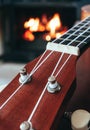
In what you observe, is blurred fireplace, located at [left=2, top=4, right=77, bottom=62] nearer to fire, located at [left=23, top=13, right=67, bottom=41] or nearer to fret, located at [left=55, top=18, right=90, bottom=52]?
fire, located at [left=23, top=13, right=67, bottom=41]

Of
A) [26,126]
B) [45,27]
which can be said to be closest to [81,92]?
[26,126]

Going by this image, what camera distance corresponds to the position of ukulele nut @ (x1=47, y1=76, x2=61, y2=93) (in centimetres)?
49

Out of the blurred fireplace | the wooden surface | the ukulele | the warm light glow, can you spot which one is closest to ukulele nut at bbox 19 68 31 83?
the ukulele

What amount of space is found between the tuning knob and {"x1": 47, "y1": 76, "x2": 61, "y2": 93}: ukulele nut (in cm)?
6

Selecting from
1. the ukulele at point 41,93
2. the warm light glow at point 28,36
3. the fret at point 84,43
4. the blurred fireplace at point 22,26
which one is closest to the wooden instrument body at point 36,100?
the ukulele at point 41,93

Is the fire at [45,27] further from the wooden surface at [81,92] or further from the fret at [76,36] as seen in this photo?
the wooden surface at [81,92]

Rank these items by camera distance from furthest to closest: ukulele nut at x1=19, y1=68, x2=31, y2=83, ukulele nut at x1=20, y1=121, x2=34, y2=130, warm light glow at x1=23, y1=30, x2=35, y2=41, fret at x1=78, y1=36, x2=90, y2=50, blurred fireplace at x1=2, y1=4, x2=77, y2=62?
warm light glow at x1=23, y1=30, x2=35, y2=41
blurred fireplace at x1=2, y1=4, x2=77, y2=62
fret at x1=78, y1=36, x2=90, y2=50
ukulele nut at x1=19, y1=68, x2=31, y2=83
ukulele nut at x1=20, y1=121, x2=34, y2=130

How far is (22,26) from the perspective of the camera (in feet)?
6.10

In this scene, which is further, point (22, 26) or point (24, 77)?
point (22, 26)

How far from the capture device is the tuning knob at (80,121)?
1.66ft

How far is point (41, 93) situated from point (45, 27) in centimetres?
134

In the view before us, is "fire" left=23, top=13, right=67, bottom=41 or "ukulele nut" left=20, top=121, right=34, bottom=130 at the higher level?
"ukulele nut" left=20, top=121, right=34, bottom=130

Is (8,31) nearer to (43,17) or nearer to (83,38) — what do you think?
(43,17)

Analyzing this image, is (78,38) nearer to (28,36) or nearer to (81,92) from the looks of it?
(81,92)
